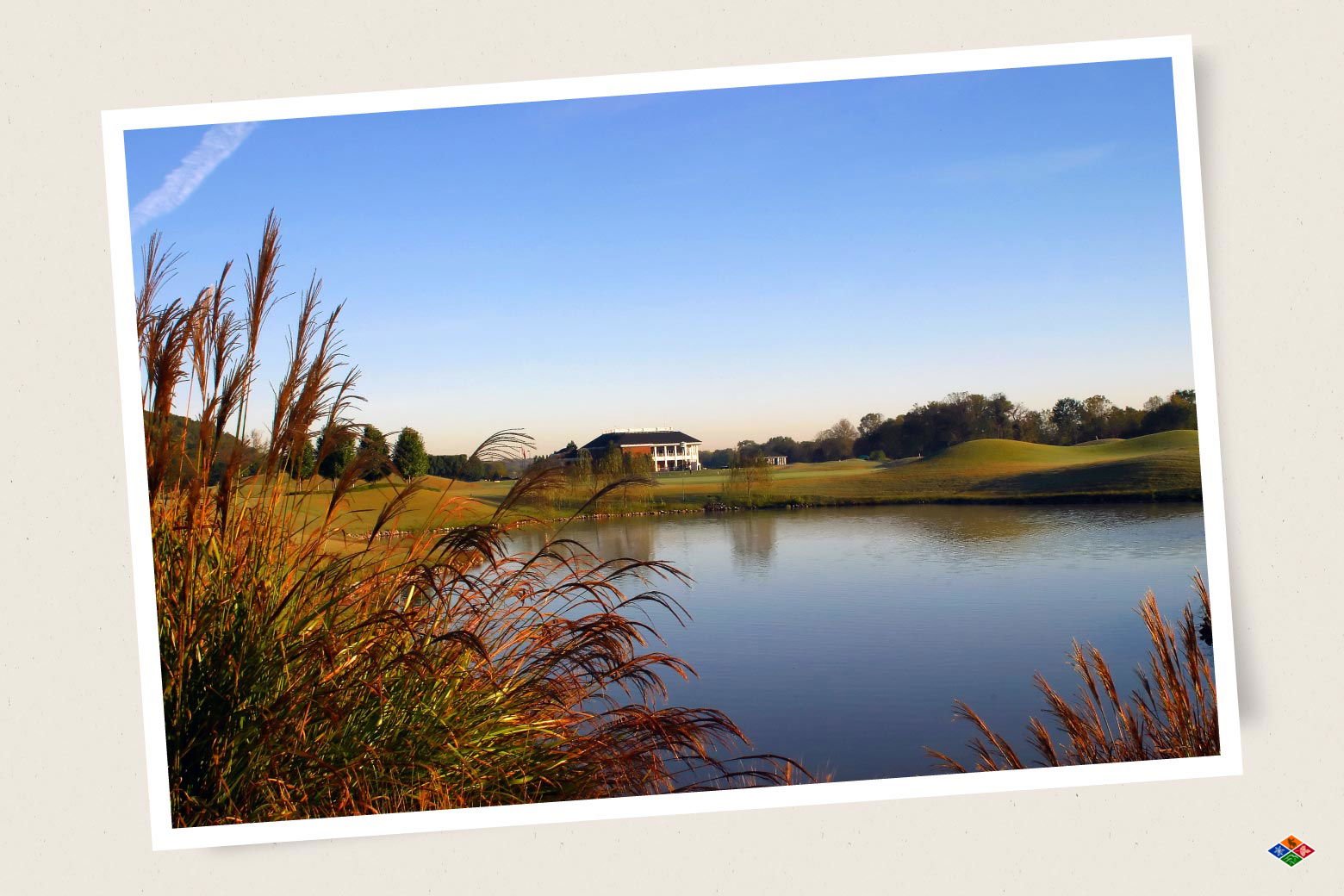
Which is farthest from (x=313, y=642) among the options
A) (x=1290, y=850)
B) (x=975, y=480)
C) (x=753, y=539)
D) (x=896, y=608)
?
(x=975, y=480)

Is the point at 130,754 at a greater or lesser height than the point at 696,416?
lesser

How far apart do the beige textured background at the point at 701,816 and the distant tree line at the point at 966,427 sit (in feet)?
4.39

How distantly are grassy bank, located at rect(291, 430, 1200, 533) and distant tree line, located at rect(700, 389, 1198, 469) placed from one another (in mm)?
95

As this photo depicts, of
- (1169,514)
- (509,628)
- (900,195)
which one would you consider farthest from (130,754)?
(1169,514)

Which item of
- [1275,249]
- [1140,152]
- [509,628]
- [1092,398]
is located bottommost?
[509,628]

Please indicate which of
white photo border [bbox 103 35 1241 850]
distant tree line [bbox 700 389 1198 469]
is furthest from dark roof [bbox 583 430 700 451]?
white photo border [bbox 103 35 1241 850]

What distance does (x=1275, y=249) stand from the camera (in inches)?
89.7

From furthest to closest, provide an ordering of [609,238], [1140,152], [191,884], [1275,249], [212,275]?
1. [609,238]
2. [1140,152]
3. [212,275]
4. [1275,249]
5. [191,884]

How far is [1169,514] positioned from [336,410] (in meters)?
4.72

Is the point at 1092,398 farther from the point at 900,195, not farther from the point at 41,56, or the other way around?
the point at 41,56

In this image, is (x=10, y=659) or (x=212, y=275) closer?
(x=10, y=659)

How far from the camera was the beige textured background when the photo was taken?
2.10 m

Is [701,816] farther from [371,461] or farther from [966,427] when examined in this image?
[966,427]

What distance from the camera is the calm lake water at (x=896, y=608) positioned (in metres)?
3.93
